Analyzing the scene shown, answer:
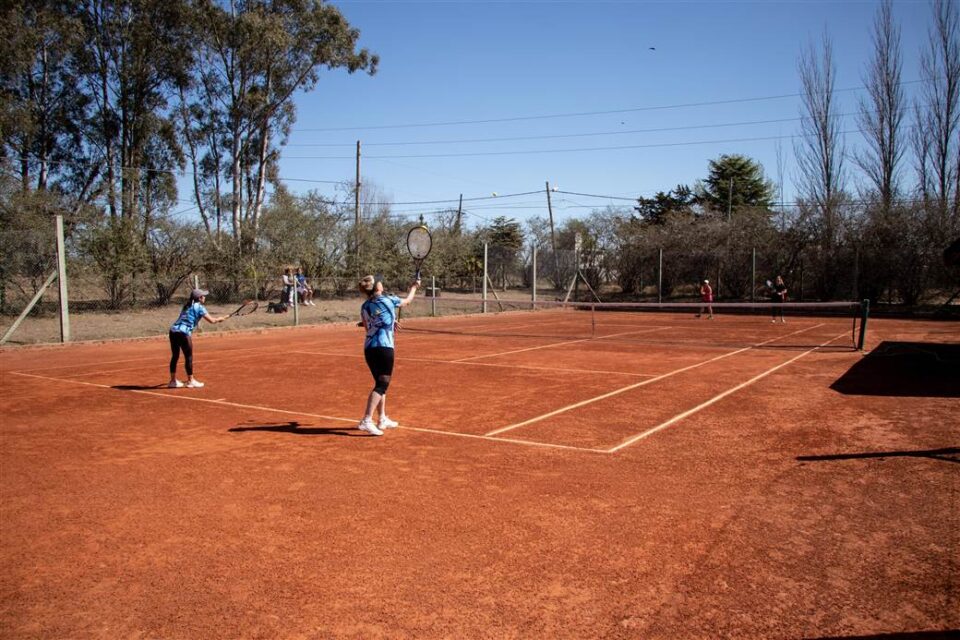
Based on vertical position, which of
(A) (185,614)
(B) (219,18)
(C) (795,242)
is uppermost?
(B) (219,18)

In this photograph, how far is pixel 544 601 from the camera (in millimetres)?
3529

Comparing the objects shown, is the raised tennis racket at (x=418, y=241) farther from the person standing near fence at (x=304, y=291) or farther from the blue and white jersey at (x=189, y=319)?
the person standing near fence at (x=304, y=291)

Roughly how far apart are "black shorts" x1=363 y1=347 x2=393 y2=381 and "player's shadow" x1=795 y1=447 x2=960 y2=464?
161 inches

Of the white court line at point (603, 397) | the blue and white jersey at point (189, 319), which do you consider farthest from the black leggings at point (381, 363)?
the blue and white jersey at point (189, 319)

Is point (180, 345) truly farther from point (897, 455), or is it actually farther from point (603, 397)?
point (897, 455)

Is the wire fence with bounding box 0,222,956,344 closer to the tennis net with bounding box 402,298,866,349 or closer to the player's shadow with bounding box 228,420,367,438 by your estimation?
the tennis net with bounding box 402,298,866,349

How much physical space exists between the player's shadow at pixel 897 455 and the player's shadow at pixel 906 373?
3200 mm

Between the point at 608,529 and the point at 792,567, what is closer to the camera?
the point at 792,567

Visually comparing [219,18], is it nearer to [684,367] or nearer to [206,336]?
[206,336]

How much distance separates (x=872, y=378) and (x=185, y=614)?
10677 millimetres

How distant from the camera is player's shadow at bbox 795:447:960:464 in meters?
6.06

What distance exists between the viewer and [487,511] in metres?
4.87

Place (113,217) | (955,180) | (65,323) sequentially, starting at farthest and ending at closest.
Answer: (955,180) < (113,217) < (65,323)

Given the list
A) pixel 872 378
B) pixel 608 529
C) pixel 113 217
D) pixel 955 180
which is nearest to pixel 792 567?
pixel 608 529
